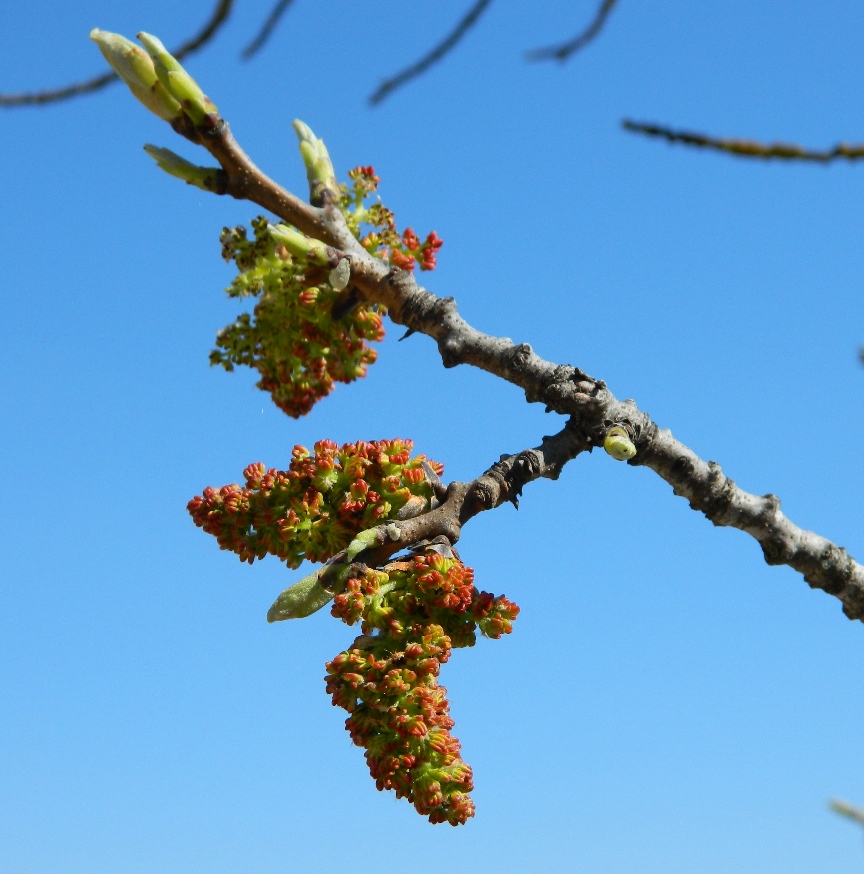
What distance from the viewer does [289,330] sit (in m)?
4.32

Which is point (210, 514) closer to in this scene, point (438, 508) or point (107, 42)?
point (438, 508)

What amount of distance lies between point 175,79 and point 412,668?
233 centimetres

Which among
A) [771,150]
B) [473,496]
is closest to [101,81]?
[771,150]

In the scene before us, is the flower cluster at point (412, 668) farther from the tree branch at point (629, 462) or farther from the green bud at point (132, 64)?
the green bud at point (132, 64)

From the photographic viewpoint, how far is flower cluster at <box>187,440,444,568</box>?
353cm

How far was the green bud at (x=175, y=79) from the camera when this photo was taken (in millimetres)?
3836

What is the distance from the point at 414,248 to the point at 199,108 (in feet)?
3.63

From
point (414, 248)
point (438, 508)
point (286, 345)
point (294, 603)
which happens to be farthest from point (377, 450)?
point (414, 248)

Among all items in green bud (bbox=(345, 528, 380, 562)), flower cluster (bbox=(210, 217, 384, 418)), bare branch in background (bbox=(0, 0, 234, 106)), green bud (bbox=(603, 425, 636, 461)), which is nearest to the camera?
bare branch in background (bbox=(0, 0, 234, 106))

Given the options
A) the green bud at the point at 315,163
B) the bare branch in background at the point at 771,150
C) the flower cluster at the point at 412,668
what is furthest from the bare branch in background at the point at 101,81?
the green bud at the point at 315,163

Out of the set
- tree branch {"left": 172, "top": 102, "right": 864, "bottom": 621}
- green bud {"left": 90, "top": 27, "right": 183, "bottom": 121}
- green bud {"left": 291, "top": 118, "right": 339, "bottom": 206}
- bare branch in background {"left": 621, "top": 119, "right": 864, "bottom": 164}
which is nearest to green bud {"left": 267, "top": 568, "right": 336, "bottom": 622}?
tree branch {"left": 172, "top": 102, "right": 864, "bottom": 621}

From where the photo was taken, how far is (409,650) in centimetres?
311

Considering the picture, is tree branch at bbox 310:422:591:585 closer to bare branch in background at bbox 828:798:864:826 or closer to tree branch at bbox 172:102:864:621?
tree branch at bbox 172:102:864:621

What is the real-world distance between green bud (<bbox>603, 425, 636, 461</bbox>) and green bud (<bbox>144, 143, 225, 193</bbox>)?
184 centimetres
